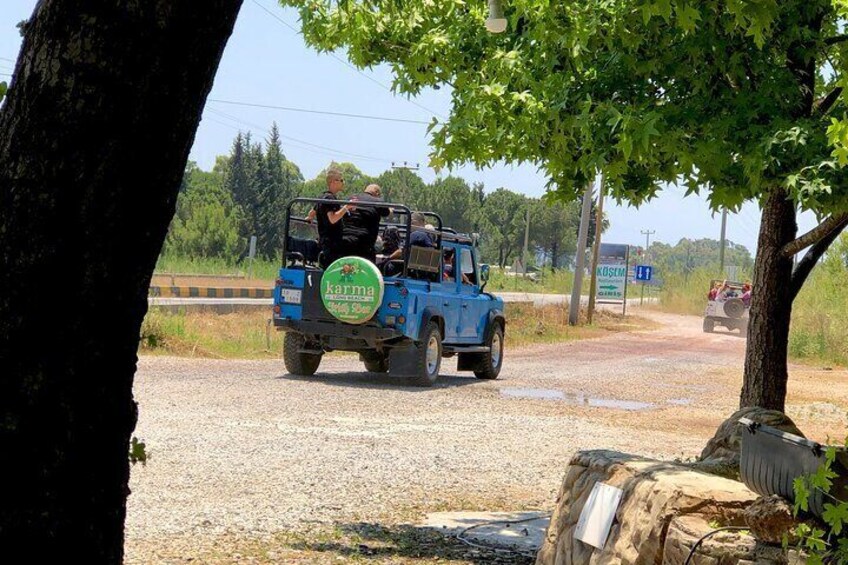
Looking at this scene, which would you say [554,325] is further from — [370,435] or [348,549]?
[348,549]

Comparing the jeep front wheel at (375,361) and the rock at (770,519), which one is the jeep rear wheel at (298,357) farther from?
the rock at (770,519)

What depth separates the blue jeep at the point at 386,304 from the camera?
16.2m

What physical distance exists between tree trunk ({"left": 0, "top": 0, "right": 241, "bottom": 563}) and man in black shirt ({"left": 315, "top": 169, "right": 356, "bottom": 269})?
1310cm

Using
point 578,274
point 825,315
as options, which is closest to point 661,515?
point 825,315

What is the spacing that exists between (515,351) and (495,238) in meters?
107

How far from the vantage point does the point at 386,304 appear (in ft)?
53.3

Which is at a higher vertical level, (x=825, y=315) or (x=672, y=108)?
(x=672, y=108)

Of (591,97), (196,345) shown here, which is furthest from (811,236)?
(196,345)

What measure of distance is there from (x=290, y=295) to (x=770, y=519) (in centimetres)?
1280

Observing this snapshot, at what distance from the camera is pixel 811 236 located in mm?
8500

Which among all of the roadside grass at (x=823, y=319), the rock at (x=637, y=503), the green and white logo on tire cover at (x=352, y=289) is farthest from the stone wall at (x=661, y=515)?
the roadside grass at (x=823, y=319)

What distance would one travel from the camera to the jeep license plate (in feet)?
54.7

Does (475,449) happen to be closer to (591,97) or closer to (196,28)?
(591,97)

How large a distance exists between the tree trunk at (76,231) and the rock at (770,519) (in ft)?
7.15
